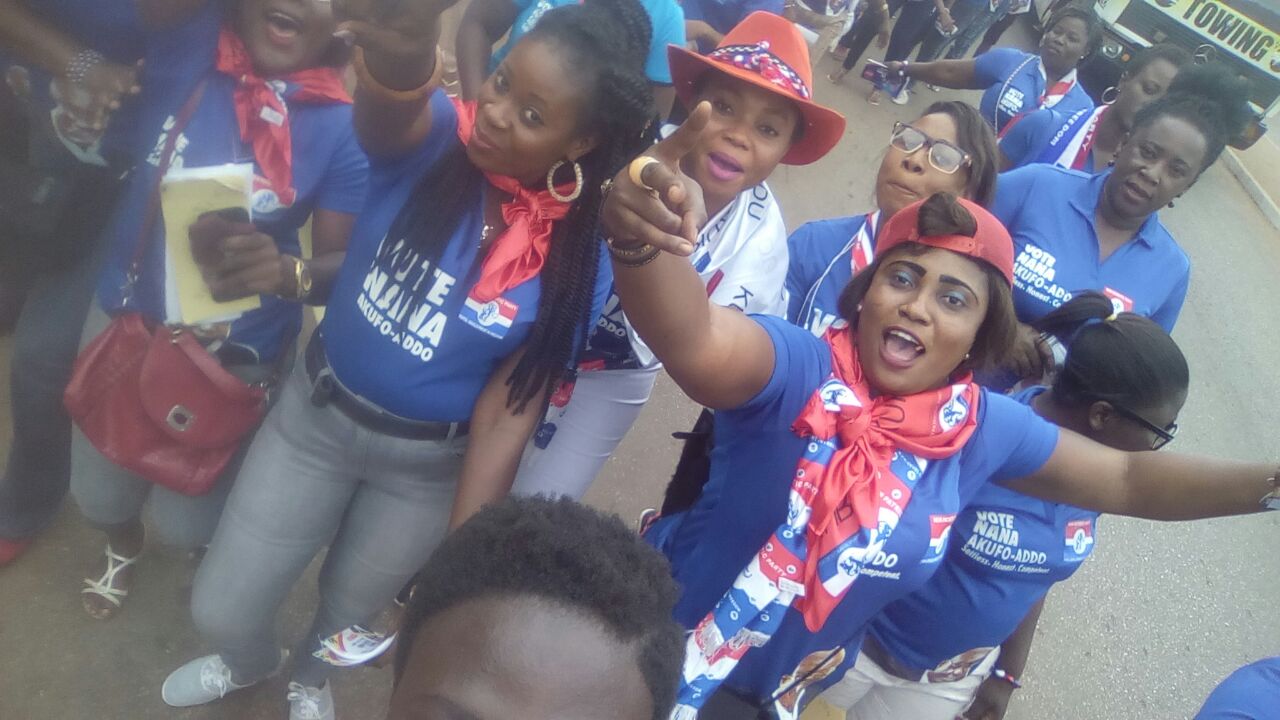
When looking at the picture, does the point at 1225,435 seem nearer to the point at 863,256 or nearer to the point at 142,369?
the point at 863,256

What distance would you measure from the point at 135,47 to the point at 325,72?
1.18 ft

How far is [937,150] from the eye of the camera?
7.83 ft

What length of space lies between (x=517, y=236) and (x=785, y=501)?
755 millimetres

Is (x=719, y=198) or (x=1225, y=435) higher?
(x=719, y=198)

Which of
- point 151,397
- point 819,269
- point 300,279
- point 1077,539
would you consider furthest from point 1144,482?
point 151,397

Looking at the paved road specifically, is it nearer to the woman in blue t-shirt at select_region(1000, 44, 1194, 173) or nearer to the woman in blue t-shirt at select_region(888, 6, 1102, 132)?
the woman in blue t-shirt at select_region(888, 6, 1102, 132)

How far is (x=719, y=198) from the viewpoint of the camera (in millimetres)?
2059

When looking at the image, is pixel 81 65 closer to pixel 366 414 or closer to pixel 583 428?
pixel 366 414

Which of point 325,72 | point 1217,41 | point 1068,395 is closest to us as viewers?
point 325,72

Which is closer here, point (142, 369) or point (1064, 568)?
point (142, 369)

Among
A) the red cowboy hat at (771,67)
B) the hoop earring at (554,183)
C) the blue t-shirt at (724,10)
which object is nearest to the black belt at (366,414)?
the hoop earring at (554,183)

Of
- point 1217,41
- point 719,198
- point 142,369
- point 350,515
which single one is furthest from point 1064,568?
point 1217,41

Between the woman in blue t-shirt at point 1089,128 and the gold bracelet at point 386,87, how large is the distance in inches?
124

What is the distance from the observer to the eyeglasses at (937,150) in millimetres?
2371
